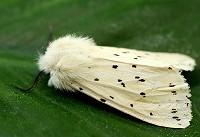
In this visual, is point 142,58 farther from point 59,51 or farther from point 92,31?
point 92,31

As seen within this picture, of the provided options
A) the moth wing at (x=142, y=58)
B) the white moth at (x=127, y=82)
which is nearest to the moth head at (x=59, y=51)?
the white moth at (x=127, y=82)

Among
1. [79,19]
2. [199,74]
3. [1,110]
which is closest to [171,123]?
[199,74]

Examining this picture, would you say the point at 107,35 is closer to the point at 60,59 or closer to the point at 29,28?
the point at 29,28

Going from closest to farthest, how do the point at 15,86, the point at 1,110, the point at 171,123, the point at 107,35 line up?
the point at 1,110, the point at 171,123, the point at 15,86, the point at 107,35

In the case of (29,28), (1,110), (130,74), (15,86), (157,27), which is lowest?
(1,110)

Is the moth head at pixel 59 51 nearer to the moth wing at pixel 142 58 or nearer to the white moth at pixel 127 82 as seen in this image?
the white moth at pixel 127 82

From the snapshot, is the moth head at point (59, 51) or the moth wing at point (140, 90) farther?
the moth head at point (59, 51)

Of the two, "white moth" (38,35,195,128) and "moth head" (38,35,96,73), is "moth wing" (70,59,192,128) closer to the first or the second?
"white moth" (38,35,195,128)

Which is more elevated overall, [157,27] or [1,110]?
[157,27]
